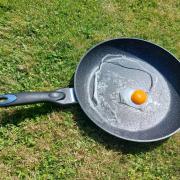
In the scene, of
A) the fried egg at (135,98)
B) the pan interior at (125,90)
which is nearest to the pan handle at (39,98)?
the pan interior at (125,90)

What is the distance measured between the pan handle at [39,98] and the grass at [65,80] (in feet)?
0.30

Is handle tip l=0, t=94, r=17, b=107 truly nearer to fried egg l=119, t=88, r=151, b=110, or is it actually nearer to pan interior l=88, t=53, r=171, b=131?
pan interior l=88, t=53, r=171, b=131

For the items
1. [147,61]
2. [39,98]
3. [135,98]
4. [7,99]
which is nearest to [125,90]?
[135,98]

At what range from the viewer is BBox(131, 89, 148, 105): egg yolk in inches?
72.2

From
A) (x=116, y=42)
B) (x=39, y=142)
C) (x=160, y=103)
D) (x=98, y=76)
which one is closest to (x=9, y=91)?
(x=39, y=142)

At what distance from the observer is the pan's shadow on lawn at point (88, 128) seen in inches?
68.7

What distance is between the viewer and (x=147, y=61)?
1.95 m

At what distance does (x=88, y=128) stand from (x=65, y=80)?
25 centimetres

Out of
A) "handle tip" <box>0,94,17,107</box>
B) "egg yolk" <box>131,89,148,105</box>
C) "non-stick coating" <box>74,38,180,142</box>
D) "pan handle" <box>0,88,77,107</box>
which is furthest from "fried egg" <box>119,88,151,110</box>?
"handle tip" <box>0,94,17,107</box>

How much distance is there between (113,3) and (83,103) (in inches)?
25.4

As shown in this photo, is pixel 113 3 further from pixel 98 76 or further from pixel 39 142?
pixel 39 142

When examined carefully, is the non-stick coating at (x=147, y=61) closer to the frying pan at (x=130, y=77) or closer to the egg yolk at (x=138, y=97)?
the frying pan at (x=130, y=77)

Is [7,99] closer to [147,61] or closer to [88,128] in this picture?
[88,128]

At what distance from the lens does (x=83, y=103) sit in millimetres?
1770
